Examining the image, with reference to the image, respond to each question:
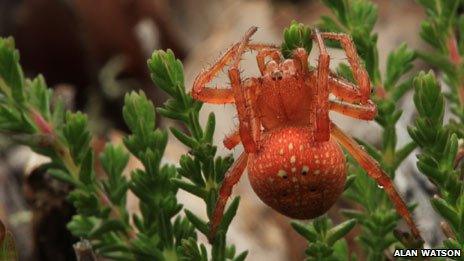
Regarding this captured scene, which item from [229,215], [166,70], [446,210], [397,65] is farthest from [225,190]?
[397,65]

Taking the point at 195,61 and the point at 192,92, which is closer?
the point at 192,92

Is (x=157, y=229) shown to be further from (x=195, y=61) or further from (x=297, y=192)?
(x=195, y=61)

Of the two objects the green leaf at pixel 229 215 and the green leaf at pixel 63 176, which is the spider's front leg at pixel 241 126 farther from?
the green leaf at pixel 63 176

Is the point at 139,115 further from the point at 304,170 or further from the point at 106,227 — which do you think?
the point at 304,170

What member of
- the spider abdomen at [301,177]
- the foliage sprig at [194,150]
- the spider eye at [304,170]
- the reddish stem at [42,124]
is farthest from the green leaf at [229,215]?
the reddish stem at [42,124]

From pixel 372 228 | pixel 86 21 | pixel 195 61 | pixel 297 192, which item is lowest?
pixel 372 228

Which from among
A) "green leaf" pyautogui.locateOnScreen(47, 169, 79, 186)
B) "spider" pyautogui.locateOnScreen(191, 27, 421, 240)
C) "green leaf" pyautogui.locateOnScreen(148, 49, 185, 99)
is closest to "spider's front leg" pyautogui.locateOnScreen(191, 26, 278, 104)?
"spider" pyautogui.locateOnScreen(191, 27, 421, 240)

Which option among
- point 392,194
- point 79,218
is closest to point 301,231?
point 392,194

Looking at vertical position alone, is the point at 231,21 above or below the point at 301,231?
above
